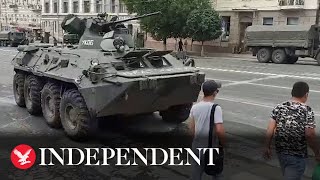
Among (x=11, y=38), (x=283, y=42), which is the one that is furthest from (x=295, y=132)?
(x=11, y=38)

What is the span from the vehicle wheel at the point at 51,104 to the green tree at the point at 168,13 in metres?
23.1

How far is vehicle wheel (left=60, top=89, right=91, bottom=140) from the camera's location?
836 cm

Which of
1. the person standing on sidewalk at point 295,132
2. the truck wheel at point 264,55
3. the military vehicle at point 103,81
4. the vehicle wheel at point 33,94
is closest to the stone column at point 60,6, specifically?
the truck wheel at point 264,55

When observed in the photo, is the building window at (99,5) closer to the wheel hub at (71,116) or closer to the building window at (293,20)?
the building window at (293,20)

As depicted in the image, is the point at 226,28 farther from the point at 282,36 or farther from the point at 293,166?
the point at 293,166

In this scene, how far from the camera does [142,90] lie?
8016mm

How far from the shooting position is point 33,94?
34.8ft

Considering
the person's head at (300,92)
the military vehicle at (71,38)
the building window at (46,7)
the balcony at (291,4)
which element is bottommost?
the person's head at (300,92)

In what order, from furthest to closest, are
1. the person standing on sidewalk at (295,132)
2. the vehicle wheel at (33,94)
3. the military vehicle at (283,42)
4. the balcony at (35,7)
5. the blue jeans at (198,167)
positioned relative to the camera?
the balcony at (35,7) < the military vehicle at (283,42) < the vehicle wheel at (33,94) < the blue jeans at (198,167) < the person standing on sidewalk at (295,132)

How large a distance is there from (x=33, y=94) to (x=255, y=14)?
28344 millimetres

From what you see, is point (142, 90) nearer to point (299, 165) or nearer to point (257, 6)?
point (299, 165)

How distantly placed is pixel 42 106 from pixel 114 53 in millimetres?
2336

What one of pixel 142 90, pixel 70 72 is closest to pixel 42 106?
pixel 70 72

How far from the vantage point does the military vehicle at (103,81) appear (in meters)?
8.02
